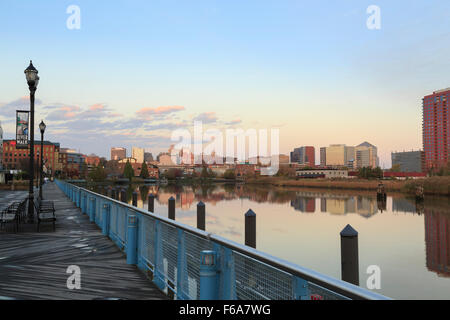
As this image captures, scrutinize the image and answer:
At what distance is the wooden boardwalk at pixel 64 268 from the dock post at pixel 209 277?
194cm

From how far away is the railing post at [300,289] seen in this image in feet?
10.5

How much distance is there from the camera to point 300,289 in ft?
10.7

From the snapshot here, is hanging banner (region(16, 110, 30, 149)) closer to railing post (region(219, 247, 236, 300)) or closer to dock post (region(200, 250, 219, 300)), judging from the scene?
dock post (region(200, 250, 219, 300))

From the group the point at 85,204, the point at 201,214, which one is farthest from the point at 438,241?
the point at 85,204

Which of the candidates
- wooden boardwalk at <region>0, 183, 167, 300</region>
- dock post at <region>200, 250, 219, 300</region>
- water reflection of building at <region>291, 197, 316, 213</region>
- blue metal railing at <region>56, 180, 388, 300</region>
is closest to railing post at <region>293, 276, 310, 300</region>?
blue metal railing at <region>56, 180, 388, 300</region>

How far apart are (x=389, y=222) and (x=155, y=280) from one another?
96.7ft

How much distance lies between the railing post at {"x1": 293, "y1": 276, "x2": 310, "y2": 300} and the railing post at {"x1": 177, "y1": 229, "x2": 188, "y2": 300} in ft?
9.27

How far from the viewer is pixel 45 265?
8.34 metres

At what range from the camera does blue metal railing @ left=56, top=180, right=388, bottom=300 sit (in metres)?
3.16

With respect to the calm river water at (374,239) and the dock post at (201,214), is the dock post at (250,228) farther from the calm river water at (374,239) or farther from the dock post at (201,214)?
the calm river water at (374,239)

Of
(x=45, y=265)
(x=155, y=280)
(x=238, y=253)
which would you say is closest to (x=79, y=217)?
(x=45, y=265)

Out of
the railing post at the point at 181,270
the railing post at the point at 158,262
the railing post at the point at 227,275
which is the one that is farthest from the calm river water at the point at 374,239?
the railing post at the point at 227,275

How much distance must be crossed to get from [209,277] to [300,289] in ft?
4.98
